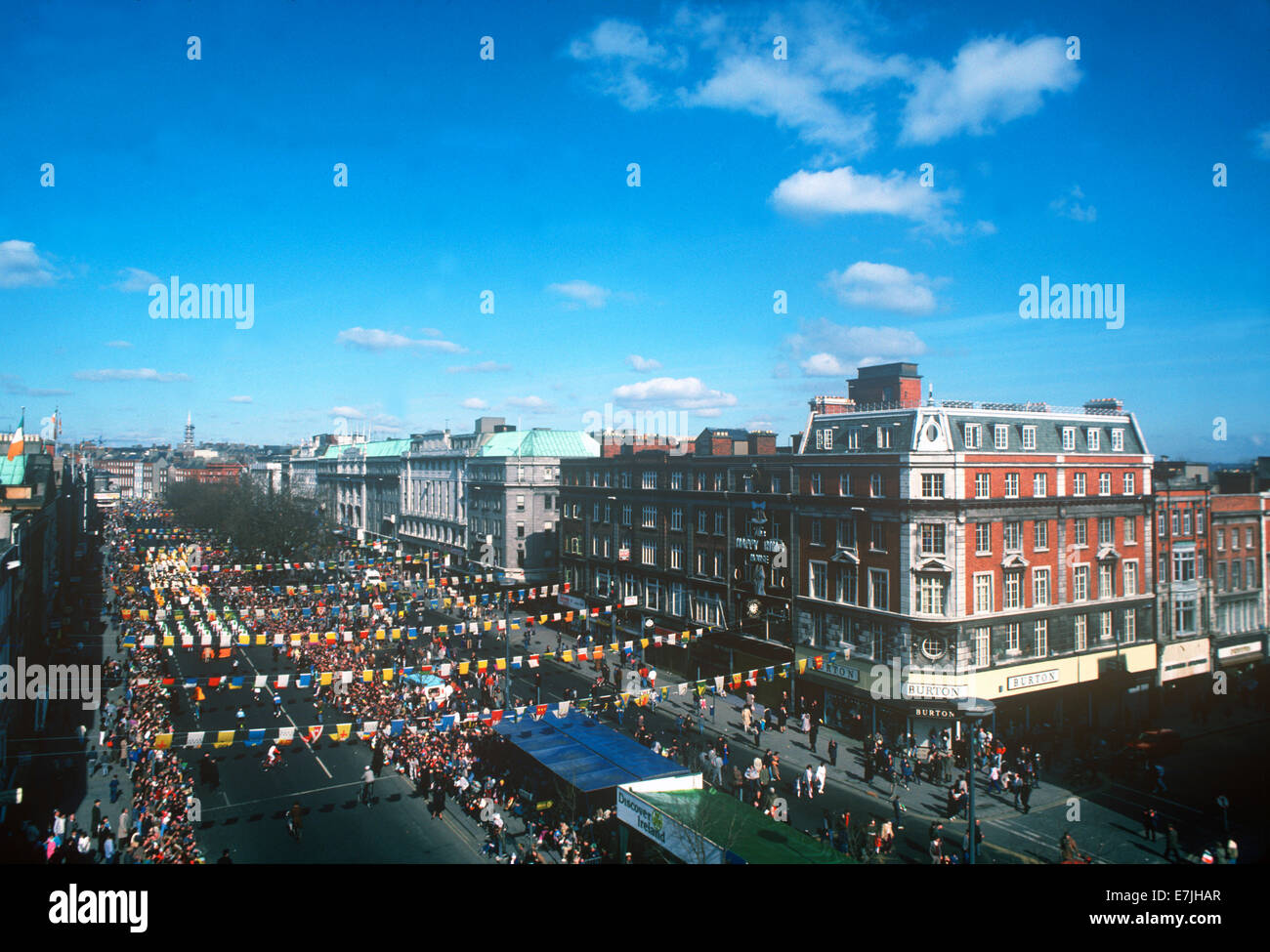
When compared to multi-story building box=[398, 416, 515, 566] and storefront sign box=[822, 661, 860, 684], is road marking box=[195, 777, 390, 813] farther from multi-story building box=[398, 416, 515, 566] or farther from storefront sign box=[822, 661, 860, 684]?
multi-story building box=[398, 416, 515, 566]

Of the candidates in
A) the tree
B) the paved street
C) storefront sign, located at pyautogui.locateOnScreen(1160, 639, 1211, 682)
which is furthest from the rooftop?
storefront sign, located at pyautogui.locateOnScreen(1160, 639, 1211, 682)

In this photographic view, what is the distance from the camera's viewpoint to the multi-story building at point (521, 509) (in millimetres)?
74375

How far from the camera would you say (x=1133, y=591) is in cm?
3859

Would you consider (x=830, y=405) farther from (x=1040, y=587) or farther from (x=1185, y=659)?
(x=1185, y=659)

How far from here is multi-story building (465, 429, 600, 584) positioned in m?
74.4

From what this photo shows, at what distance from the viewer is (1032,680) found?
35.1 meters

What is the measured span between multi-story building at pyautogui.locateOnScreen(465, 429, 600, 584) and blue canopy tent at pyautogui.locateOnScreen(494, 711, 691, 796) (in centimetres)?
4440

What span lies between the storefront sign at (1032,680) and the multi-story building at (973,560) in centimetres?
7

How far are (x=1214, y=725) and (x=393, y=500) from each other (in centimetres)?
9155

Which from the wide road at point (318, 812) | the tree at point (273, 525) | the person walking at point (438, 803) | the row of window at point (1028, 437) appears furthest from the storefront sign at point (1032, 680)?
the tree at point (273, 525)

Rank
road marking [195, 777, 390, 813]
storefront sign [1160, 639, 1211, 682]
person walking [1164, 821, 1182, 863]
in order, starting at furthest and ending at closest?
storefront sign [1160, 639, 1211, 682], road marking [195, 777, 390, 813], person walking [1164, 821, 1182, 863]

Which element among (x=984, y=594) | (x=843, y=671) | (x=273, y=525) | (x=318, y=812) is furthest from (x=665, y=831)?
(x=273, y=525)

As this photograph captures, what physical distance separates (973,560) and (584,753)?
19035 millimetres
